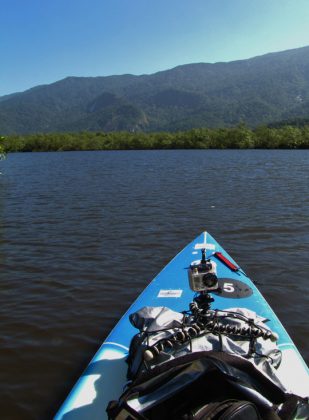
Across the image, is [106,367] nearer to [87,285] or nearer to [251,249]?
[87,285]

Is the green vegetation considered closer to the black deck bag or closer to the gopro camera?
the gopro camera

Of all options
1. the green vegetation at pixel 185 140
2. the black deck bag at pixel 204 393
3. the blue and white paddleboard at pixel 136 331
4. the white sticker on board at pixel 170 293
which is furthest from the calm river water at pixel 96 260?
the green vegetation at pixel 185 140

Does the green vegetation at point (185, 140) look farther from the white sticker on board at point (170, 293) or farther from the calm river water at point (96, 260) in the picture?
the white sticker on board at point (170, 293)

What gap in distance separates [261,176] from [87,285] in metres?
22.0

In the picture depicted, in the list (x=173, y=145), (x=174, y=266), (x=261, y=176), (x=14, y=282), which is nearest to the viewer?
(x=174, y=266)

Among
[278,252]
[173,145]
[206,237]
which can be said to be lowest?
[278,252]

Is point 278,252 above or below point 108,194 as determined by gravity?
below

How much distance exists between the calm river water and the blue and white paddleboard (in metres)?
0.79

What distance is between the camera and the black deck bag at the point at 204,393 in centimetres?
302

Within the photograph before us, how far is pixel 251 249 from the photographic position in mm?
10695

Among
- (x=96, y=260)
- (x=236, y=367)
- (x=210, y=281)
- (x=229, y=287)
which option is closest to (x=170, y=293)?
(x=229, y=287)

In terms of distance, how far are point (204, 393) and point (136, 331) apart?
225 centimetres

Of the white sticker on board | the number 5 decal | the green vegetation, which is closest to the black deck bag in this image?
the number 5 decal

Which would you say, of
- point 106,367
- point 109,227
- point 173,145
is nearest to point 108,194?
point 109,227
